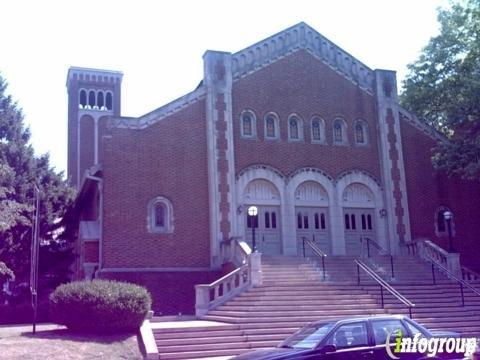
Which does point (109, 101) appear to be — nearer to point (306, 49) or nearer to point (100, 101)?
point (100, 101)

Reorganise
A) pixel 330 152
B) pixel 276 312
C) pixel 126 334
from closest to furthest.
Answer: pixel 126 334 < pixel 276 312 < pixel 330 152

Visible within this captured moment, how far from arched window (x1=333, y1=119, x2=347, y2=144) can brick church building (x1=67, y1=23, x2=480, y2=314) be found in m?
0.06

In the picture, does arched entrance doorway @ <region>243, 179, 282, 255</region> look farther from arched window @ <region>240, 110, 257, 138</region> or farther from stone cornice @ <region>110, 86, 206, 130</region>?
stone cornice @ <region>110, 86, 206, 130</region>

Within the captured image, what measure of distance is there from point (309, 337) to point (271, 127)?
56.5ft

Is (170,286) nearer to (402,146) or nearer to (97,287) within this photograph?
(97,287)

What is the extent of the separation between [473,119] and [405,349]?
1687cm

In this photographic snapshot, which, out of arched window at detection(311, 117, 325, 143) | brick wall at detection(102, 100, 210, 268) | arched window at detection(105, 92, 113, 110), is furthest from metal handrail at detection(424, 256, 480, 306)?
arched window at detection(105, 92, 113, 110)

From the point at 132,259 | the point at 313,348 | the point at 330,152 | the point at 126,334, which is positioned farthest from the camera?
the point at 330,152

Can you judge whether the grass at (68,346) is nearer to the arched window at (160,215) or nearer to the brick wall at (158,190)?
the brick wall at (158,190)

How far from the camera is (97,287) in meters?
16.6

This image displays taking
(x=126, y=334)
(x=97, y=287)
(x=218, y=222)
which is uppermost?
(x=218, y=222)

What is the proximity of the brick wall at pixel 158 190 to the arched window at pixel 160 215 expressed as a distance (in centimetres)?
17

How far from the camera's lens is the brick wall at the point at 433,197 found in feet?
90.5

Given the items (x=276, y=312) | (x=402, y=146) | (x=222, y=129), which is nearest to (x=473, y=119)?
(x=402, y=146)
